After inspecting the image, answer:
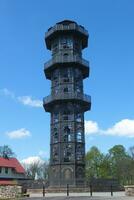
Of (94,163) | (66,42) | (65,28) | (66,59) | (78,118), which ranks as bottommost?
(94,163)

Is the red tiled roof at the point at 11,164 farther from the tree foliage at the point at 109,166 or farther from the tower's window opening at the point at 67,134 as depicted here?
the tower's window opening at the point at 67,134

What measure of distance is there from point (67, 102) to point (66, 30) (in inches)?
464

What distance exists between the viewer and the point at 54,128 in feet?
193

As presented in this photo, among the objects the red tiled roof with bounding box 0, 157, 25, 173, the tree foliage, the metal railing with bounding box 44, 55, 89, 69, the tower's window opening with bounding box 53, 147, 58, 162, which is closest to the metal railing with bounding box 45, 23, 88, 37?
the metal railing with bounding box 44, 55, 89, 69

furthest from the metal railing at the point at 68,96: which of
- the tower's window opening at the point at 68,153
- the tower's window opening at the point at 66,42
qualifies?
the tower's window opening at the point at 66,42

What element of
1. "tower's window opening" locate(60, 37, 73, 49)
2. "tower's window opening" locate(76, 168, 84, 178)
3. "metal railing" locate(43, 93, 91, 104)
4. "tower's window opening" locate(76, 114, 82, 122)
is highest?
"tower's window opening" locate(60, 37, 73, 49)

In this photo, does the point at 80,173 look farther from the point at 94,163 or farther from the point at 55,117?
the point at 94,163

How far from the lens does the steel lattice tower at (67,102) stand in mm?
56656

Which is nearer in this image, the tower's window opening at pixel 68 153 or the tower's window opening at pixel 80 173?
the tower's window opening at pixel 80 173

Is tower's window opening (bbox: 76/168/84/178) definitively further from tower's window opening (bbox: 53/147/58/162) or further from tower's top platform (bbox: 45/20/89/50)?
tower's top platform (bbox: 45/20/89/50)

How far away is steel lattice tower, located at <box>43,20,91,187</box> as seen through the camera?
186ft

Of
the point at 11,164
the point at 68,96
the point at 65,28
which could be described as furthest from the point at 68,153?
the point at 11,164

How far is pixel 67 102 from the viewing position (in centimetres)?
5894

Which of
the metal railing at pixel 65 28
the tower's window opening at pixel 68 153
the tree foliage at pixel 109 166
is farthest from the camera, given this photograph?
the tree foliage at pixel 109 166
